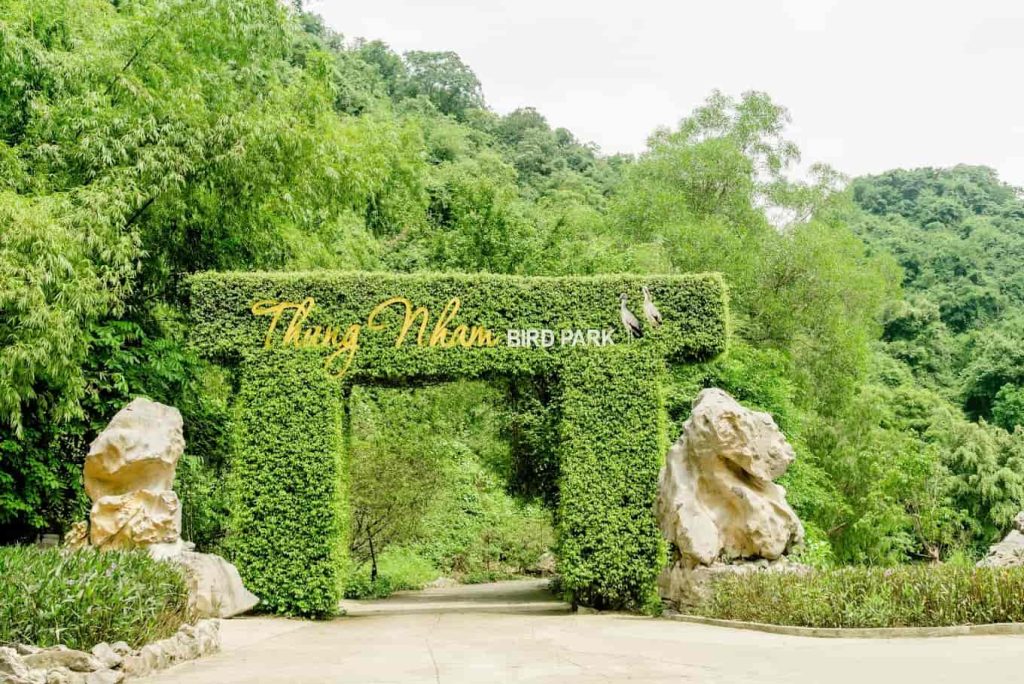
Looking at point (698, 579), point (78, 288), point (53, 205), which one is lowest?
point (698, 579)

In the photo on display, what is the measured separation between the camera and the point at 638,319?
48.3 ft

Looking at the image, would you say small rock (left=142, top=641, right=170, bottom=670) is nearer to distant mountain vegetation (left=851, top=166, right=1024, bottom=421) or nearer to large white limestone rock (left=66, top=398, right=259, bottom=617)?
large white limestone rock (left=66, top=398, right=259, bottom=617)

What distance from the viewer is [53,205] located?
13.5 meters

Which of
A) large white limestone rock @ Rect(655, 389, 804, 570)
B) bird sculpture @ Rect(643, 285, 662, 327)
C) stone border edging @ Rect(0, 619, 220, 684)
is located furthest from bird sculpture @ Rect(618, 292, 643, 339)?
stone border edging @ Rect(0, 619, 220, 684)

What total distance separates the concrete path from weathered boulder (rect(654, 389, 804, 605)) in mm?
1172

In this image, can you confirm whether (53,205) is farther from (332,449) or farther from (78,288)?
(332,449)

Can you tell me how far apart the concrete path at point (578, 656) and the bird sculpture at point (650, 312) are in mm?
4548

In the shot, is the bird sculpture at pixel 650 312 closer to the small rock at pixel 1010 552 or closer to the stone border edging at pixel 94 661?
the small rock at pixel 1010 552

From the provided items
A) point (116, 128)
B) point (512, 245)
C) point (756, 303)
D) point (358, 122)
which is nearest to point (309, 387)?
point (116, 128)

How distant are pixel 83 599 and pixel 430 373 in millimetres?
7491

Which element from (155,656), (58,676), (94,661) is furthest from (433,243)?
(58,676)

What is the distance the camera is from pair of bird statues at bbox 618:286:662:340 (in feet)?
48.1

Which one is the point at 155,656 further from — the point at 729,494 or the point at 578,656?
the point at 729,494

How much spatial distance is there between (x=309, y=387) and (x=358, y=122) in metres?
10.1
